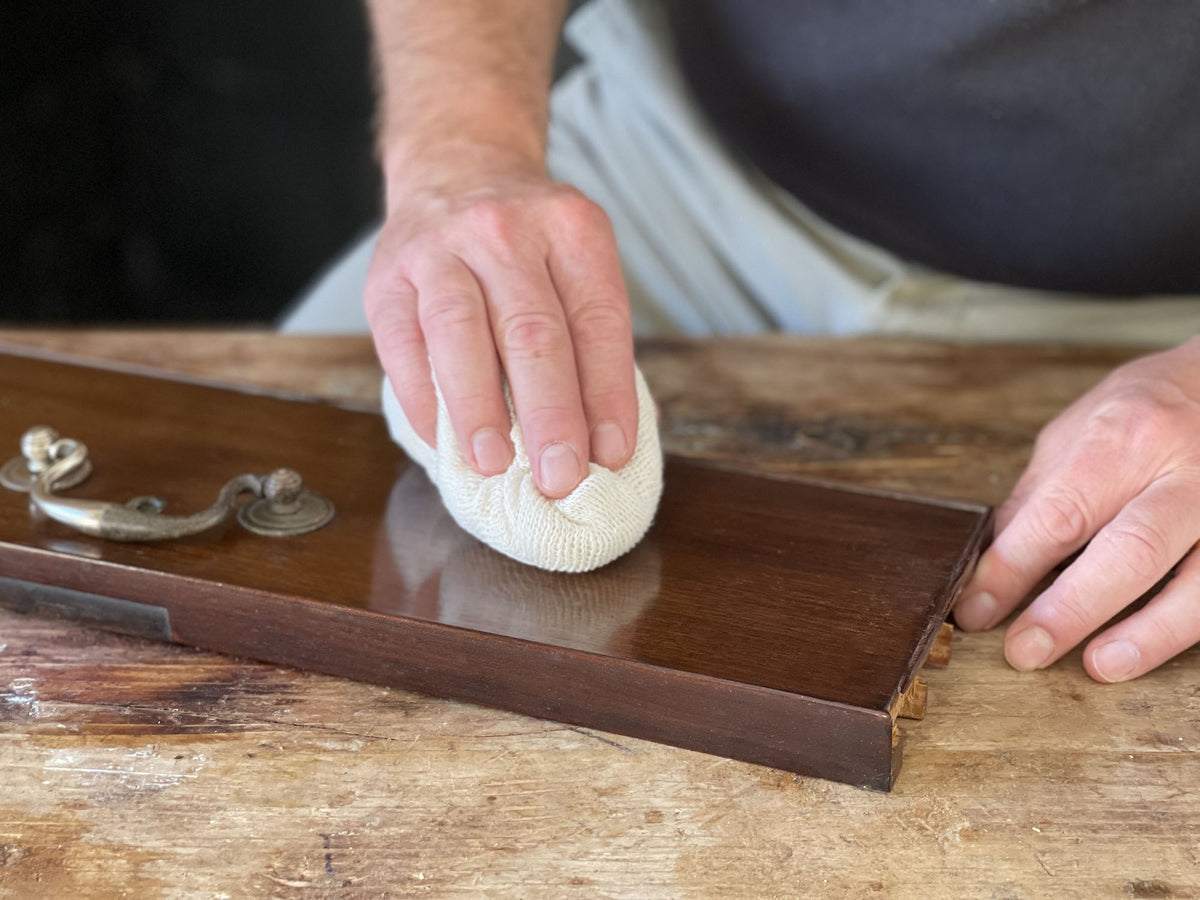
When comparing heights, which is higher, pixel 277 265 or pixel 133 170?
pixel 133 170

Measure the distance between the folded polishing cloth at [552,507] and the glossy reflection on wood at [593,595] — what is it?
21 millimetres

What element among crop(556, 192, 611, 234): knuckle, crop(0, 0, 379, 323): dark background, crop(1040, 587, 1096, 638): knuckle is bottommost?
crop(0, 0, 379, 323): dark background

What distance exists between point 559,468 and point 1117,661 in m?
0.37

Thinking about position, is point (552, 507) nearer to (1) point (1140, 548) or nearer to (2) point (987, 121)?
(1) point (1140, 548)

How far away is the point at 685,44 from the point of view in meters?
1.18

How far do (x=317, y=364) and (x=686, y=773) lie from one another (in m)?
0.68

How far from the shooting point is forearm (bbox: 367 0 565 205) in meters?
0.97

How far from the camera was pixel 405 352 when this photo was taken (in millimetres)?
813

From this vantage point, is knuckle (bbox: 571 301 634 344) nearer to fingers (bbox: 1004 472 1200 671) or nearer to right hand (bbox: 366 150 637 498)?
right hand (bbox: 366 150 637 498)

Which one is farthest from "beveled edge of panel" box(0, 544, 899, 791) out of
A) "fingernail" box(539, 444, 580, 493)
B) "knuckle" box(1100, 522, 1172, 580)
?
"knuckle" box(1100, 522, 1172, 580)

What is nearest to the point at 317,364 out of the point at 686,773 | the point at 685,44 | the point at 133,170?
the point at 685,44

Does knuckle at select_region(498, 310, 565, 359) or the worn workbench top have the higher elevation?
knuckle at select_region(498, 310, 565, 359)

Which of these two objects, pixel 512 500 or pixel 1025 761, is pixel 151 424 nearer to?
pixel 512 500

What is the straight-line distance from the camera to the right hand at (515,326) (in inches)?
29.8
